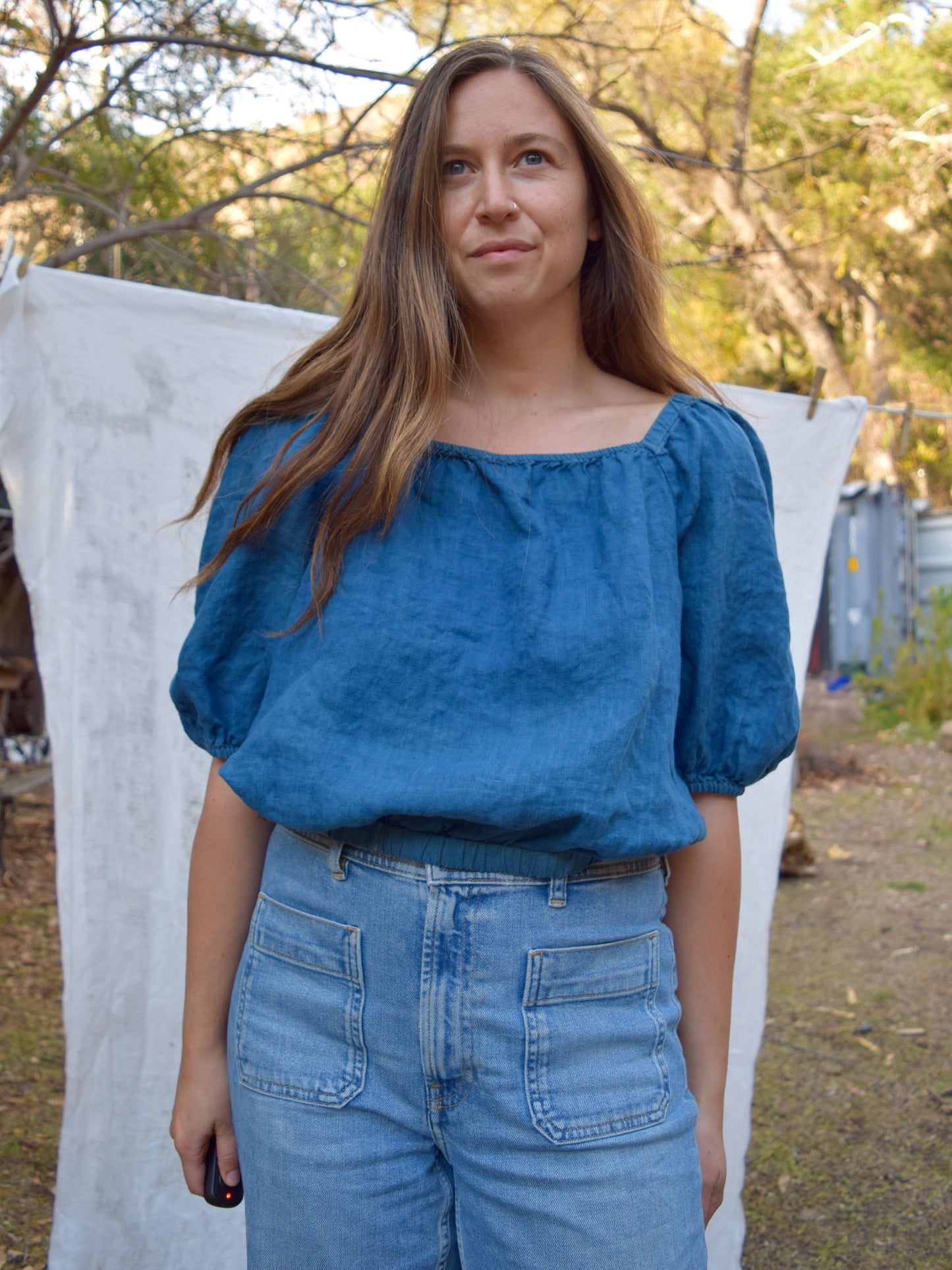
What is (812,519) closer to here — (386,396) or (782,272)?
(386,396)

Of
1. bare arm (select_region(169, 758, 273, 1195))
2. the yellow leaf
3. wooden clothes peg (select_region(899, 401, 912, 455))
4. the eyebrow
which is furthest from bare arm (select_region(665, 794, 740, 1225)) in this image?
the yellow leaf

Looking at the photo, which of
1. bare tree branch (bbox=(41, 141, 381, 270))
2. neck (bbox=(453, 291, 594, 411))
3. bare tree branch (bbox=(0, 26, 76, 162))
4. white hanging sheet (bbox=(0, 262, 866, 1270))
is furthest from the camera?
bare tree branch (bbox=(41, 141, 381, 270))

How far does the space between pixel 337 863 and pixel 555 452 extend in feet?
1.69

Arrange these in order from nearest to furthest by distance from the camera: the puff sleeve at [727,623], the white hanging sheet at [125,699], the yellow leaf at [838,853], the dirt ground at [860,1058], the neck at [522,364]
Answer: the puff sleeve at [727,623] < the neck at [522,364] < the white hanging sheet at [125,699] < the dirt ground at [860,1058] < the yellow leaf at [838,853]

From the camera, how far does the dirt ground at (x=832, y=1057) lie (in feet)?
8.61

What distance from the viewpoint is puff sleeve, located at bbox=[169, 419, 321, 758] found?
128cm

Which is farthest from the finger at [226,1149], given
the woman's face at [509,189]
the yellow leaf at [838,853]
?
the yellow leaf at [838,853]

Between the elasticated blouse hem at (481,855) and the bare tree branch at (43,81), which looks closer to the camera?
the elasticated blouse hem at (481,855)

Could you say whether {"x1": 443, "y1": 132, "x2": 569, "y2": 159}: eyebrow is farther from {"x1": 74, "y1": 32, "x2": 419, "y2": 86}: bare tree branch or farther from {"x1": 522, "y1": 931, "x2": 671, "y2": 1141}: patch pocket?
{"x1": 74, "y1": 32, "x2": 419, "y2": 86}: bare tree branch

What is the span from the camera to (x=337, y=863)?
1122 mm

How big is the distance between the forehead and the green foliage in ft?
25.4

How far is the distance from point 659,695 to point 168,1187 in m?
1.56

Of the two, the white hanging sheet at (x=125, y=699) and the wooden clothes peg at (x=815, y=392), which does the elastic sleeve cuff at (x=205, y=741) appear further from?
the wooden clothes peg at (x=815, y=392)

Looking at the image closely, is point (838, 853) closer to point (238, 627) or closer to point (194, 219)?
point (194, 219)
